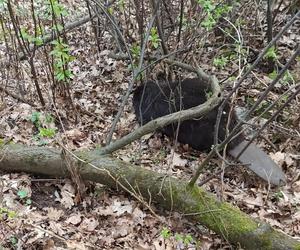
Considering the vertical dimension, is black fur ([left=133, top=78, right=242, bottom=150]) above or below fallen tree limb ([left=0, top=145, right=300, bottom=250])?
above

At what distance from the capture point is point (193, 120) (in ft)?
15.7

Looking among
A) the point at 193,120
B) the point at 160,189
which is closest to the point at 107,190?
the point at 160,189

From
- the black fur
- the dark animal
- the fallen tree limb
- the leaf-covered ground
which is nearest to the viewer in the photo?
the fallen tree limb

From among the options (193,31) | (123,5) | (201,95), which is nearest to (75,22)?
(123,5)

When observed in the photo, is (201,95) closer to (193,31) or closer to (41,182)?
(193,31)

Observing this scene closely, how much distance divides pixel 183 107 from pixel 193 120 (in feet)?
0.70

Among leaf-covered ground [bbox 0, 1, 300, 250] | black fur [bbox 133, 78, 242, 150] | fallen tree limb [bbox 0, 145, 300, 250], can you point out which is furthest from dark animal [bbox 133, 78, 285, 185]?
fallen tree limb [bbox 0, 145, 300, 250]

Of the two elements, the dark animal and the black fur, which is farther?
the black fur

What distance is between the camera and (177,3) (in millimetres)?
6516

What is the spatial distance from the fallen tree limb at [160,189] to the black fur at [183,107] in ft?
3.09

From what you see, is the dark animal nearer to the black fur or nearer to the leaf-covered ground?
the black fur

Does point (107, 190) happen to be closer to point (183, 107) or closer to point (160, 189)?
point (160, 189)

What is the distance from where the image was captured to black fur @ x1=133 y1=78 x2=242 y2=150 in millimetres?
4754

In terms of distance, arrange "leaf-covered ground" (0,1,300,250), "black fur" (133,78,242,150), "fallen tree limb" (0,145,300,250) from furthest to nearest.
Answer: "black fur" (133,78,242,150) < "leaf-covered ground" (0,1,300,250) < "fallen tree limb" (0,145,300,250)
